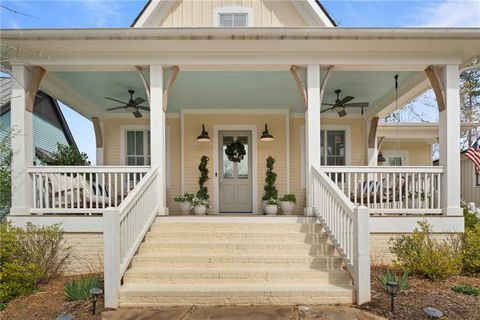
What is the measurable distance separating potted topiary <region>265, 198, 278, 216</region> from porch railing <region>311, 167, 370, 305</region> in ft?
8.51

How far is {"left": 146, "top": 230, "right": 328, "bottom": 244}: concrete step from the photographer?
4.66 m

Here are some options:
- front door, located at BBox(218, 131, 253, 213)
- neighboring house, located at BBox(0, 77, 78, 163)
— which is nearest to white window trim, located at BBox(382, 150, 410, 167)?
front door, located at BBox(218, 131, 253, 213)

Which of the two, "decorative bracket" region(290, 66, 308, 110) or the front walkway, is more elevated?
"decorative bracket" region(290, 66, 308, 110)

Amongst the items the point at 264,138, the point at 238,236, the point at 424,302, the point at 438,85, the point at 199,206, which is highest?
the point at 438,85

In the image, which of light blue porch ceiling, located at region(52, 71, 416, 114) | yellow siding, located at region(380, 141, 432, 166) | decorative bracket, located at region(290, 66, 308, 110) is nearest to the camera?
decorative bracket, located at region(290, 66, 308, 110)

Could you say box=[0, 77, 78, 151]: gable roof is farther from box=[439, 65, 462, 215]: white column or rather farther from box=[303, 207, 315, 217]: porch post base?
box=[439, 65, 462, 215]: white column

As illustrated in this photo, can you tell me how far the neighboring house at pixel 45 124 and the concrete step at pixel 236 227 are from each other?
8.35m

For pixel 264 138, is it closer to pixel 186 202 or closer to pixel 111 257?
pixel 186 202

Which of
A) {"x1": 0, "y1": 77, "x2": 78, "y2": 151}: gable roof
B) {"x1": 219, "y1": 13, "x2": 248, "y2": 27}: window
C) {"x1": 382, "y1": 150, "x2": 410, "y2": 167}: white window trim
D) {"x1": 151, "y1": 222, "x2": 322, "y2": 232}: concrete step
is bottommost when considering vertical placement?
{"x1": 151, "y1": 222, "x2": 322, "y2": 232}: concrete step

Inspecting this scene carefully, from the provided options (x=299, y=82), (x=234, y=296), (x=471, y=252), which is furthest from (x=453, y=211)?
(x=234, y=296)

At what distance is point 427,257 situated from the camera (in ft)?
14.0

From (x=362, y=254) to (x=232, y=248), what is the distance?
Result: 1.73 m

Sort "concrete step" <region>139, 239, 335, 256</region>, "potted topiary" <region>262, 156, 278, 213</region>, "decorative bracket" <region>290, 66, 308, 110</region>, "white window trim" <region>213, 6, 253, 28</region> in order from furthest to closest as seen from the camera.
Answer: "potted topiary" <region>262, 156, 278, 213</region>
"white window trim" <region>213, 6, 253, 28</region>
"decorative bracket" <region>290, 66, 308, 110</region>
"concrete step" <region>139, 239, 335, 256</region>

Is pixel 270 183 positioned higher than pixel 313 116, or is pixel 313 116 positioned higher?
pixel 313 116
